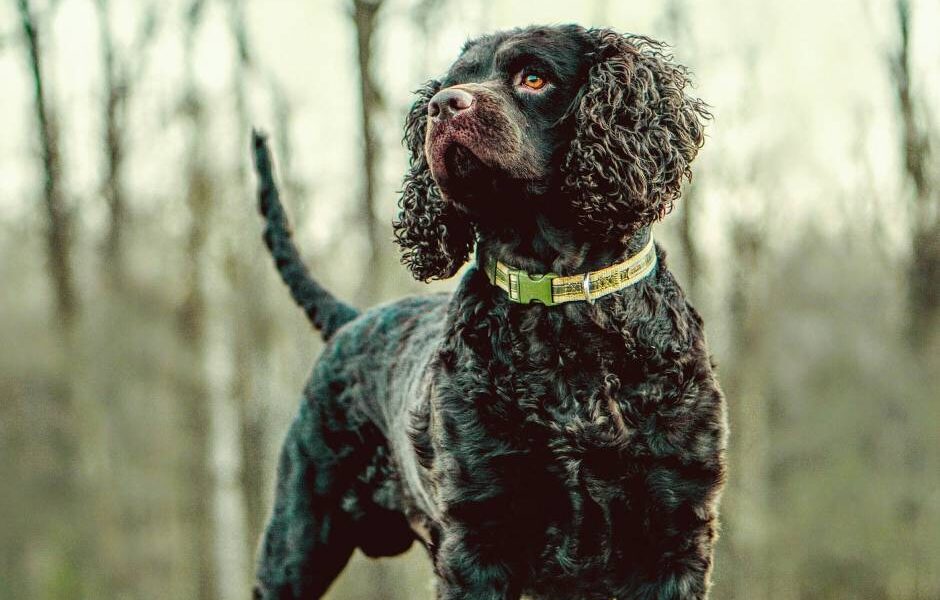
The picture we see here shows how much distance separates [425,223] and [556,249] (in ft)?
1.69

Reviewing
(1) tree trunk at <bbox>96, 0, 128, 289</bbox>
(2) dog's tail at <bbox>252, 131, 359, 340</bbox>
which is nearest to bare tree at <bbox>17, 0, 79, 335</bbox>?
(1) tree trunk at <bbox>96, 0, 128, 289</bbox>

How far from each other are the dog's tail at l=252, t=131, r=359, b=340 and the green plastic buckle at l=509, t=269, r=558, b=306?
5.56ft

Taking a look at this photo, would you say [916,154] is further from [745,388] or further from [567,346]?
[567,346]

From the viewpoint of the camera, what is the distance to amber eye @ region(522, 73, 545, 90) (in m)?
2.77

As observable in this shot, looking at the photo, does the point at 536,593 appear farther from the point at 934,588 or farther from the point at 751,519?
the point at 934,588

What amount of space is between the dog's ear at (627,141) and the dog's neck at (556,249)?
0.07 meters

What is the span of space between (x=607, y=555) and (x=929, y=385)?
43.6 ft

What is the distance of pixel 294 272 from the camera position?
4328 mm

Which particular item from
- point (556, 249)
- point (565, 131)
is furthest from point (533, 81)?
point (556, 249)

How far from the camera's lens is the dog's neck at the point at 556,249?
2789mm

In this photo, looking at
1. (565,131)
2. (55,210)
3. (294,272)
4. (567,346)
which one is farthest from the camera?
(55,210)

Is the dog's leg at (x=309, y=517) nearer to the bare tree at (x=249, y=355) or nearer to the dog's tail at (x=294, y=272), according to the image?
the dog's tail at (x=294, y=272)

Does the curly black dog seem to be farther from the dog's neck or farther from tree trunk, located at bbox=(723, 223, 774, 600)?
tree trunk, located at bbox=(723, 223, 774, 600)

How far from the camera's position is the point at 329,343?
3955 millimetres
